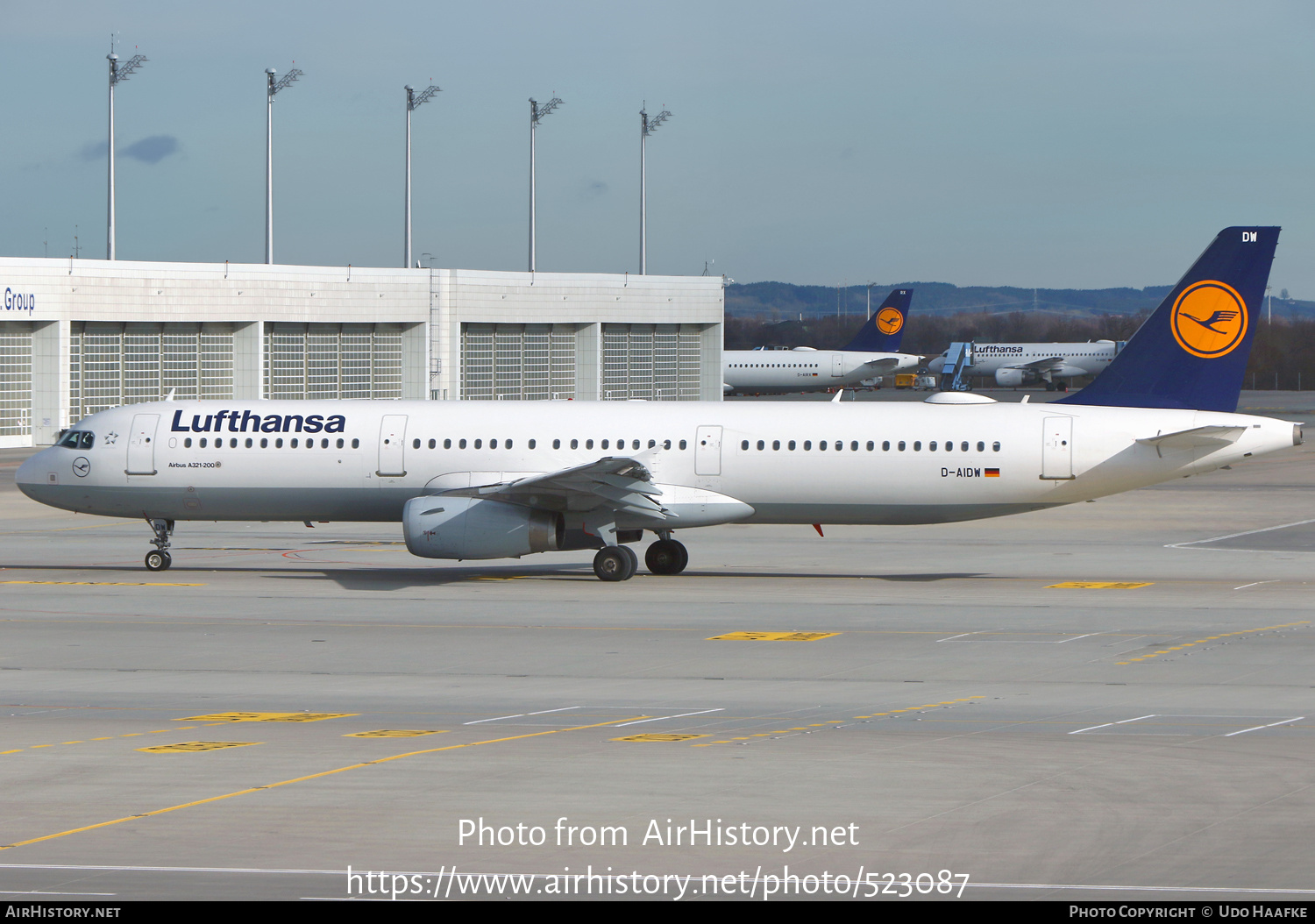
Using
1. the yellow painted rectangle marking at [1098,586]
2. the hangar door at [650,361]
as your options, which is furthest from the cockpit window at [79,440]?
the hangar door at [650,361]

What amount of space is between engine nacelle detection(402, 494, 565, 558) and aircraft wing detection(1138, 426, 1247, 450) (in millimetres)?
12865

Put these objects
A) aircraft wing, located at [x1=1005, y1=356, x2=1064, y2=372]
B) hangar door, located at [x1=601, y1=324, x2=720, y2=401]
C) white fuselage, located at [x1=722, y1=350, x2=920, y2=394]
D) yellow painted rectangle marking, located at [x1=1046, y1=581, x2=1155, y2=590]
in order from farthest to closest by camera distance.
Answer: aircraft wing, located at [x1=1005, y1=356, x2=1064, y2=372] < white fuselage, located at [x1=722, y1=350, x2=920, y2=394] < hangar door, located at [x1=601, y1=324, x2=720, y2=401] < yellow painted rectangle marking, located at [x1=1046, y1=581, x2=1155, y2=590]

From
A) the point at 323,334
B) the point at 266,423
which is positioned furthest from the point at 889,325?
the point at 266,423

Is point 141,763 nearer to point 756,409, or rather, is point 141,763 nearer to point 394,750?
point 394,750

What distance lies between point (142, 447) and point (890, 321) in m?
107

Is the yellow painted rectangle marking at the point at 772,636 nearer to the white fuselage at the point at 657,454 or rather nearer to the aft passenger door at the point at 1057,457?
the white fuselage at the point at 657,454

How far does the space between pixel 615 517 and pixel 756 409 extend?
162 inches

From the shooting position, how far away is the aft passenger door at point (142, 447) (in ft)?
116

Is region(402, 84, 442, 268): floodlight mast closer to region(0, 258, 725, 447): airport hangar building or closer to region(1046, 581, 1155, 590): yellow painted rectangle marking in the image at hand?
region(0, 258, 725, 447): airport hangar building

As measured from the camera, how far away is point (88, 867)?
1251cm

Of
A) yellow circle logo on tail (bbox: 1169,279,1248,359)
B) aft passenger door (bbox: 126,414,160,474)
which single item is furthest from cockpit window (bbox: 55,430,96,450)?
yellow circle logo on tail (bbox: 1169,279,1248,359)

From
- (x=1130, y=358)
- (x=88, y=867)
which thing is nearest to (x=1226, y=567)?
(x=1130, y=358)

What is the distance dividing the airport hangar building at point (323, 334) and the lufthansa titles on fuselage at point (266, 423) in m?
45.6

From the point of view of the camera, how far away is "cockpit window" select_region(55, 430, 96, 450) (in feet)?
118
